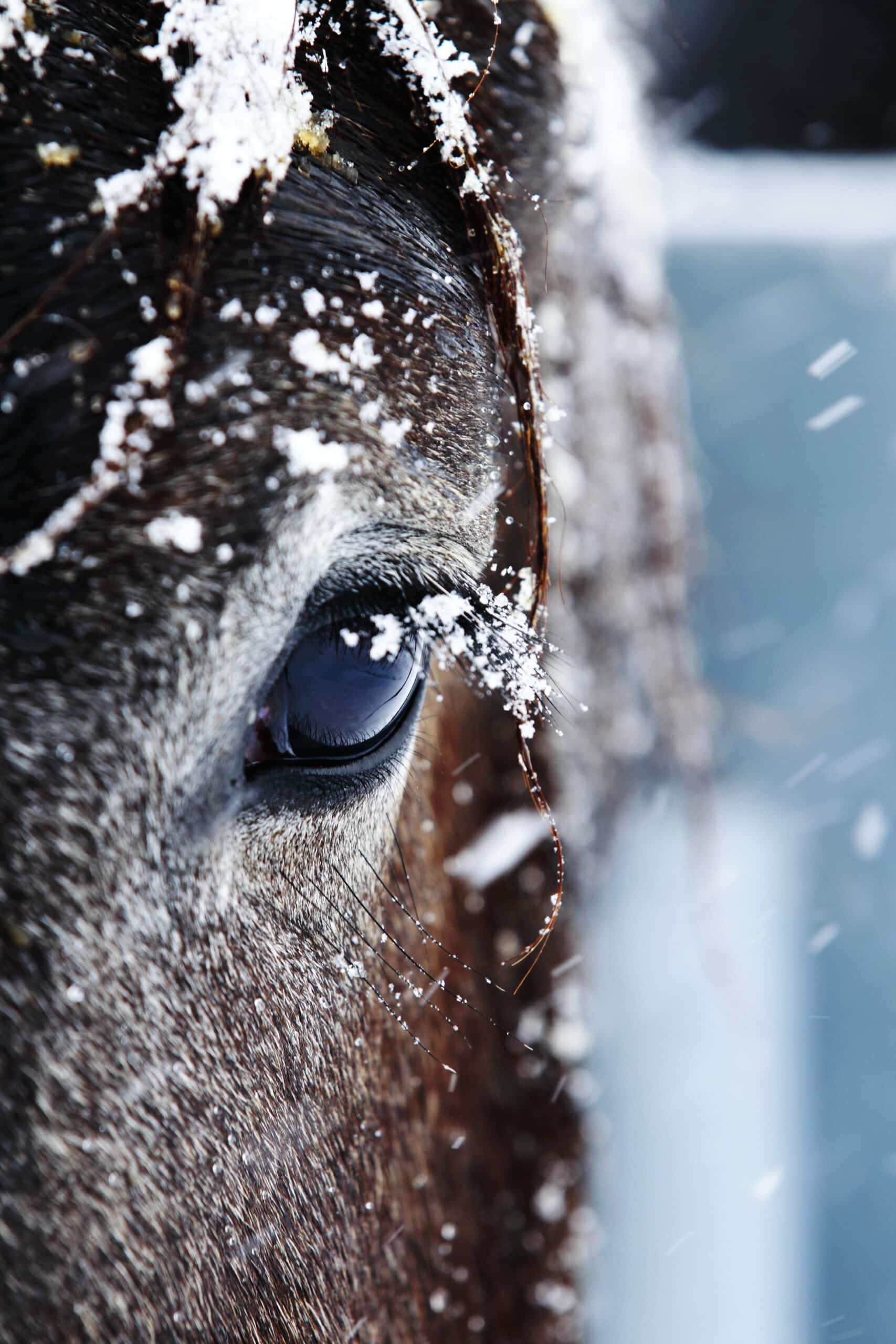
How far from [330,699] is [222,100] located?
32 centimetres

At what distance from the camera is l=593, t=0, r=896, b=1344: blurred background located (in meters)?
1.70

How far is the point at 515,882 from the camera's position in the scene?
125 cm

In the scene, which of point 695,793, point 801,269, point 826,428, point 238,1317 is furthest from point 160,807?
point 801,269

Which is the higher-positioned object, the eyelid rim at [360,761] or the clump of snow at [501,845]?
the clump of snow at [501,845]

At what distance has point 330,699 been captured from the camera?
1.81 feet

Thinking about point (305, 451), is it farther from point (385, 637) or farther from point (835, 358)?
point (835, 358)

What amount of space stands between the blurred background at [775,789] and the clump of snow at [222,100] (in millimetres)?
1375

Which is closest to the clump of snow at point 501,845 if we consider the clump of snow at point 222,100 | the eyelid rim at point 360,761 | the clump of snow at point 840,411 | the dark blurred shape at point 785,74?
the eyelid rim at point 360,761

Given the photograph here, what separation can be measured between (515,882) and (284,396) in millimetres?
885

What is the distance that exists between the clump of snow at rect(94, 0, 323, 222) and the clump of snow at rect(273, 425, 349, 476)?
0.11 meters

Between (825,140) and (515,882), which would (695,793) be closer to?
(515,882)

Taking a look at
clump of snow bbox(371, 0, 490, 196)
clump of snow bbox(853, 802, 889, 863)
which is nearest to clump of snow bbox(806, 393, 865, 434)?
clump of snow bbox(853, 802, 889, 863)

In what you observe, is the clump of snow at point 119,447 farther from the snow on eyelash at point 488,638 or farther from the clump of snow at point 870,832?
the clump of snow at point 870,832

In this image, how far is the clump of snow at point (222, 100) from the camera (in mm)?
472
